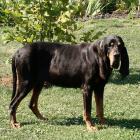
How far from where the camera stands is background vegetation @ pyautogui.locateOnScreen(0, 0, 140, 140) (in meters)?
8.24

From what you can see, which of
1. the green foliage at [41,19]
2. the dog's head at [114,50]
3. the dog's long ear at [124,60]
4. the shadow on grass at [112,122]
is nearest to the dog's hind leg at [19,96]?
the shadow on grass at [112,122]

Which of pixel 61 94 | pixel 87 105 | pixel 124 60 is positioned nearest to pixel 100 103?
pixel 87 105

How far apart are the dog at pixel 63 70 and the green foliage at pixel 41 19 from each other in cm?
323

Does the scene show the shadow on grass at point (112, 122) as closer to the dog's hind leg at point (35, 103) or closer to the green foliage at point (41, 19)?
the dog's hind leg at point (35, 103)

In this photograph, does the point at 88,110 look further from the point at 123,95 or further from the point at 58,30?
the point at 58,30

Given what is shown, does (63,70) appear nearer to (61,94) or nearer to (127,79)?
(61,94)

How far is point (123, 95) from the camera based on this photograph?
11305 millimetres

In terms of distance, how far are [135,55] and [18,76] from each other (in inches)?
329

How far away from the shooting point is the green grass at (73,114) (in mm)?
8102

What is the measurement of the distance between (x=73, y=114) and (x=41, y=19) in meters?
3.30

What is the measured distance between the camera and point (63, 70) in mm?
8570

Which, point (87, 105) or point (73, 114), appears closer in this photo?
point (87, 105)

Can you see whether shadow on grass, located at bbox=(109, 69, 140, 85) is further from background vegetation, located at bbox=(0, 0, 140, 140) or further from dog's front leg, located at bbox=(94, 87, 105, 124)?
dog's front leg, located at bbox=(94, 87, 105, 124)

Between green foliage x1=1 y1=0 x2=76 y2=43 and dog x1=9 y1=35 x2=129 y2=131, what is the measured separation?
10.6ft
